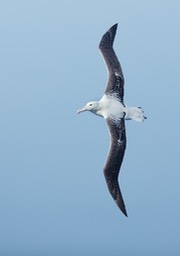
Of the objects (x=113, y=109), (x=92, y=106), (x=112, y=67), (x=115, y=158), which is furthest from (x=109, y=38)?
(x=115, y=158)

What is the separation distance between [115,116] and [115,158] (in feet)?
5.55

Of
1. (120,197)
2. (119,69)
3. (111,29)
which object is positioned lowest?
(120,197)

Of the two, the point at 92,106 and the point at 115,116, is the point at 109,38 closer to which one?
the point at 92,106

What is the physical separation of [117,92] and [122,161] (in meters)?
2.88

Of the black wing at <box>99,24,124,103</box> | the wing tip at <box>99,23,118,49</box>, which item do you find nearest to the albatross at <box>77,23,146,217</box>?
the black wing at <box>99,24,124,103</box>

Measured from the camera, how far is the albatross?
36.0 metres

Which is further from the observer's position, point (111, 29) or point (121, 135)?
point (111, 29)

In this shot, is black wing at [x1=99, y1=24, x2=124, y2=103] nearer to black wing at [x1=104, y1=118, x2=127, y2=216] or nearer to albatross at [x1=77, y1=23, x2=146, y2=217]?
albatross at [x1=77, y1=23, x2=146, y2=217]

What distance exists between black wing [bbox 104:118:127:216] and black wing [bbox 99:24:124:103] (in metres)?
1.34

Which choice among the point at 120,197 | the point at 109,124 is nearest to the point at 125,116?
the point at 109,124

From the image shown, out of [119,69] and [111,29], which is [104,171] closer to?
[119,69]

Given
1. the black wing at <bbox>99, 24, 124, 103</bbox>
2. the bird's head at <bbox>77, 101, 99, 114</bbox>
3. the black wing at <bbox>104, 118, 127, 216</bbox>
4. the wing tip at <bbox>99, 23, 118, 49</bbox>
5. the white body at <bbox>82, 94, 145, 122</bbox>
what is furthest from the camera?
the wing tip at <bbox>99, 23, 118, 49</bbox>

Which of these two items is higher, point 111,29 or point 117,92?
point 111,29

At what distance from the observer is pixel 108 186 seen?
3603cm
